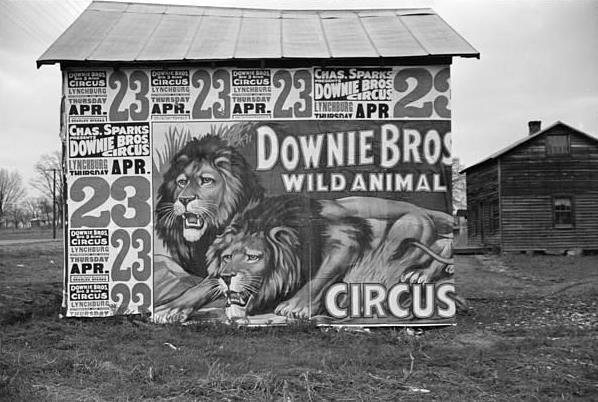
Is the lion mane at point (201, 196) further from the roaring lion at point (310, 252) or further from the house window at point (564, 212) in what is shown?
the house window at point (564, 212)

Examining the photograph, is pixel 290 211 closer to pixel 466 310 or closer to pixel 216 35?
pixel 216 35

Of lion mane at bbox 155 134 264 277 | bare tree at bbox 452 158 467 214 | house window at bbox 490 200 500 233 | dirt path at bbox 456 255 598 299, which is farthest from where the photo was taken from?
bare tree at bbox 452 158 467 214

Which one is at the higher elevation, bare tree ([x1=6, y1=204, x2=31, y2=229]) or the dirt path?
bare tree ([x1=6, y1=204, x2=31, y2=229])

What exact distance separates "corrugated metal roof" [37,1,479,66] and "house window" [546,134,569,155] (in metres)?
19.3

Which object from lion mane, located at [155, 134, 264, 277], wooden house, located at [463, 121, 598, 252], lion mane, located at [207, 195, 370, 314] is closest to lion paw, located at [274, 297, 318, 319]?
lion mane, located at [207, 195, 370, 314]

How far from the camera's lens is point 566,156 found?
2802 centimetres

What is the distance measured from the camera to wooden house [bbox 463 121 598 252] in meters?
27.7

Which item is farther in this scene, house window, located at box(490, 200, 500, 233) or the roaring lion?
house window, located at box(490, 200, 500, 233)

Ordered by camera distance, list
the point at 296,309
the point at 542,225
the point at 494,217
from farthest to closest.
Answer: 1. the point at 494,217
2. the point at 542,225
3. the point at 296,309

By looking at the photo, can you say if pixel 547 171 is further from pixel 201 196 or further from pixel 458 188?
pixel 458 188

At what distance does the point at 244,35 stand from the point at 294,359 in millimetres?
6123

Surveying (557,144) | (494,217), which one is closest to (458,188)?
(494,217)

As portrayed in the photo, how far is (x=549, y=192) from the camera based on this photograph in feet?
91.0

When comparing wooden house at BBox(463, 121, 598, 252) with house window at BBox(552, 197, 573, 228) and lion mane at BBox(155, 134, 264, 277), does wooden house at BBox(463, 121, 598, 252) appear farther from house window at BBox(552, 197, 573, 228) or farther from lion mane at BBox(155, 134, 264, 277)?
lion mane at BBox(155, 134, 264, 277)
